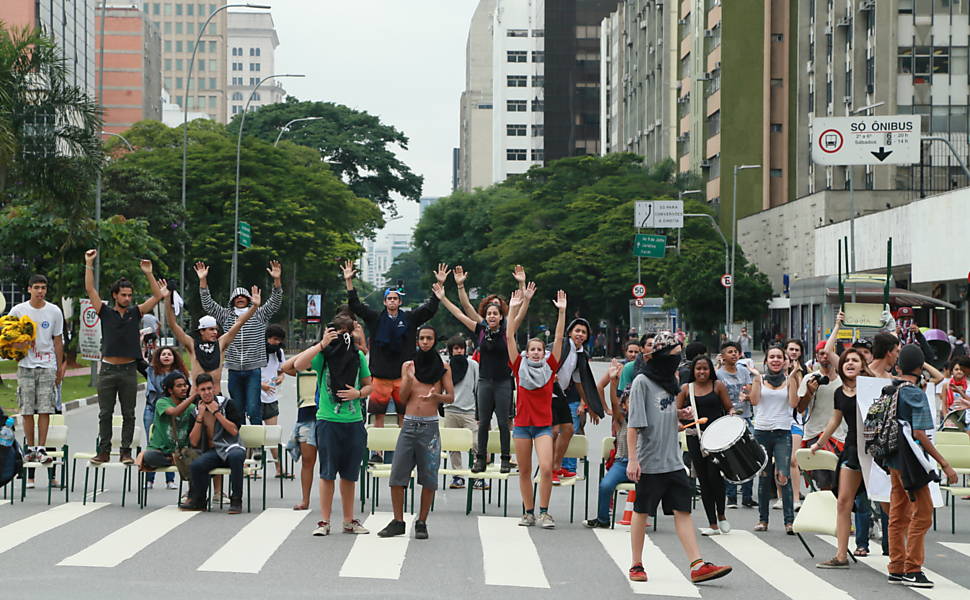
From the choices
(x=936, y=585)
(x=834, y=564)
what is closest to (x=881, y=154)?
(x=834, y=564)

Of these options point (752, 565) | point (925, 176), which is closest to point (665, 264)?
point (925, 176)

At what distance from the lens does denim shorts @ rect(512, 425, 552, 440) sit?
12.6 metres

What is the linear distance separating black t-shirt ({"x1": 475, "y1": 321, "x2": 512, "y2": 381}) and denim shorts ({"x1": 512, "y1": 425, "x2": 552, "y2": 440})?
174cm

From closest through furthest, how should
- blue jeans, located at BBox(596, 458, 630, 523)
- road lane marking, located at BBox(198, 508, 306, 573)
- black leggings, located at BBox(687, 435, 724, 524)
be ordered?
road lane marking, located at BBox(198, 508, 306, 573) < black leggings, located at BBox(687, 435, 724, 524) < blue jeans, located at BBox(596, 458, 630, 523)

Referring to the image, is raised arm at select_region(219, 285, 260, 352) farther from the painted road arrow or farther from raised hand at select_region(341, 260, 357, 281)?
the painted road arrow

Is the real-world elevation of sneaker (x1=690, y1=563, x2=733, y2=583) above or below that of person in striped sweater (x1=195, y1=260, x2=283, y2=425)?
below

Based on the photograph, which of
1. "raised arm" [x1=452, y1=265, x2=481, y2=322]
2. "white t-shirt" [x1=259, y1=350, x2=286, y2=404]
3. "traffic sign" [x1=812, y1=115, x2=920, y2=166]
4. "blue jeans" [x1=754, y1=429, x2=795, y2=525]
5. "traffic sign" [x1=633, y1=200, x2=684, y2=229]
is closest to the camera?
"blue jeans" [x1=754, y1=429, x2=795, y2=525]

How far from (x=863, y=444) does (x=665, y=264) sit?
59844mm

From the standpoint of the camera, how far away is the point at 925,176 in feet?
205

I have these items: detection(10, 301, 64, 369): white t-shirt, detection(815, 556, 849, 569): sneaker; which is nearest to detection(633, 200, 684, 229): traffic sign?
detection(10, 301, 64, 369): white t-shirt

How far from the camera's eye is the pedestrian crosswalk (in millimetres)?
10000

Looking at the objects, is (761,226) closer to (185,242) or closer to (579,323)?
(185,242)

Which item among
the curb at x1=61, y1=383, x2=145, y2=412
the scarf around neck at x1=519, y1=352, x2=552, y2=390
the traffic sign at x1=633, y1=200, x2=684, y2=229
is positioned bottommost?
the curb at x1=61, y1=383, x2=145, y2=412

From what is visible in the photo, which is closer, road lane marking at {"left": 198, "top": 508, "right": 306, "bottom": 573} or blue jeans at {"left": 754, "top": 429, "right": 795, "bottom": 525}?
road lane marking at {"left": 198, "top": 508, "right": 306, "bottom": 573}
